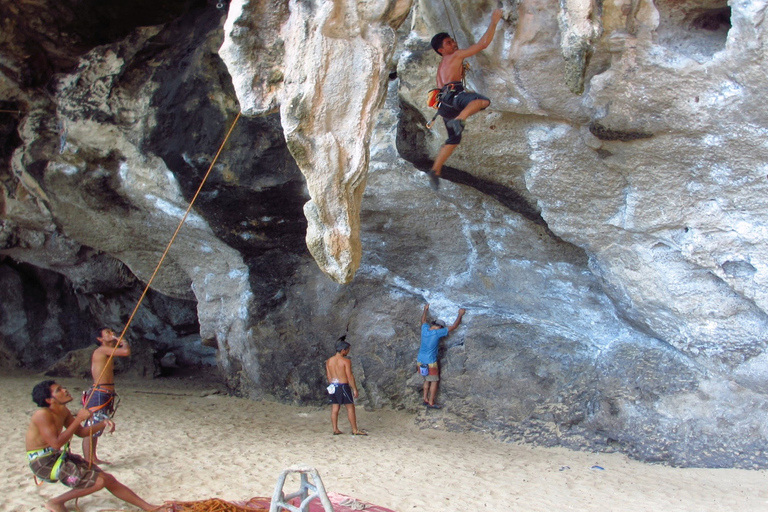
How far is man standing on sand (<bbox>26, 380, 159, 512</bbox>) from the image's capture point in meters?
3.59

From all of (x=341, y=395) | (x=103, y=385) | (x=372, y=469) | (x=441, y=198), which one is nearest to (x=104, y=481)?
(x=103, y=385)

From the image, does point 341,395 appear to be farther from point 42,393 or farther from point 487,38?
point 487,38

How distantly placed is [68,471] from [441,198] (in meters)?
3.82

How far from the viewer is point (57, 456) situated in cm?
363

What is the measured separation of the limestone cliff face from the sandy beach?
422mm

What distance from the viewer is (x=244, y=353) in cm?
730

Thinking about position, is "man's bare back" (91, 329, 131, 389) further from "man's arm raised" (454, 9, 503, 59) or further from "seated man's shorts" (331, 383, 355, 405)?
"man's arm raised" (454, 9, 503, 59)

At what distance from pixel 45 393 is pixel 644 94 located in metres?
4.21

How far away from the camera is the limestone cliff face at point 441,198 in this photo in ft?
12.0

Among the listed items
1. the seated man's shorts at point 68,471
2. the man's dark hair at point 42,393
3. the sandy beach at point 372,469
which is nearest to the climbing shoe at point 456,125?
the sandy beach at point 372,469

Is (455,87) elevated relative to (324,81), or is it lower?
elevated

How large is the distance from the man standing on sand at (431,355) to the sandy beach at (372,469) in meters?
0.23

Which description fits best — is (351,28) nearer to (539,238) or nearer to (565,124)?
(565,124)

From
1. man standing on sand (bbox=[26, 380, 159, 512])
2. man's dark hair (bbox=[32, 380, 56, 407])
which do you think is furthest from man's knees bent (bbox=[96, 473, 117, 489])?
man's dark hair (bbox=[32, 380, 56, 407])
